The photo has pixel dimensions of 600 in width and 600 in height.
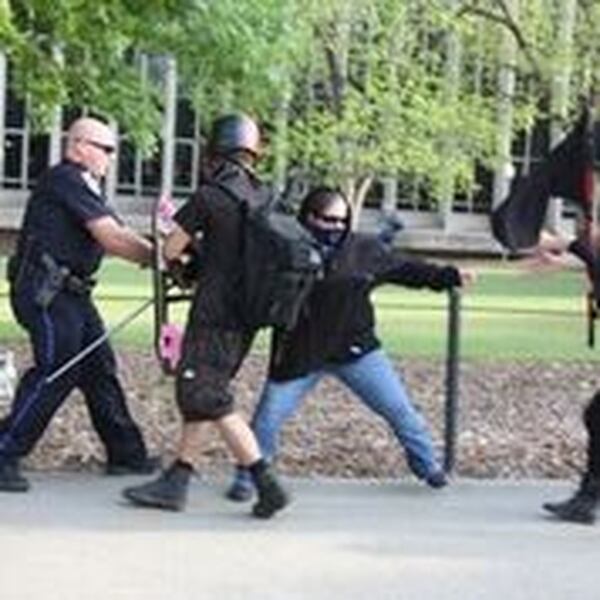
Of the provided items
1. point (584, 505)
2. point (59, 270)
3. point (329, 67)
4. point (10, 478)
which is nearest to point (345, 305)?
point (59, 270)

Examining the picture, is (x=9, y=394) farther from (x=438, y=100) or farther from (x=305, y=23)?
(x=438, y=100)

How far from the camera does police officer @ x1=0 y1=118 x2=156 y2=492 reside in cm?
982

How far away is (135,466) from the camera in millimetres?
10359

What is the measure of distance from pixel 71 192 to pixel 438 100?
66.6 ft

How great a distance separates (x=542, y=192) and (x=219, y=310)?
1.65 m

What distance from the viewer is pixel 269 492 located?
30.2 feet

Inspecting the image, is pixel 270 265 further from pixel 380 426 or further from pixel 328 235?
pixel 380 426

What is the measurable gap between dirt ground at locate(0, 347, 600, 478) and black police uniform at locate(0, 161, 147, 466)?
0.95 meters

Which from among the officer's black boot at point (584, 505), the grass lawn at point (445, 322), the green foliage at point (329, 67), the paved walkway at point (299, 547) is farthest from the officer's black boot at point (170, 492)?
the grass lawn at point (445, 322)

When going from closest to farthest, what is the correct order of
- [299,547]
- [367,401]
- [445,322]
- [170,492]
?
[299,547] → [170,492] → [367,401] → [445,322]

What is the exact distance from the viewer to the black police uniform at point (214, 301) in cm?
918

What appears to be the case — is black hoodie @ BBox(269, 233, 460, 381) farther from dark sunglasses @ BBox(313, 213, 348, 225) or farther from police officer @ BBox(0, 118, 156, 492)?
police officer @ BBox(0, 118, 156, 492)

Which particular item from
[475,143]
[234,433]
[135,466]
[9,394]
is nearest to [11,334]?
[9,394]

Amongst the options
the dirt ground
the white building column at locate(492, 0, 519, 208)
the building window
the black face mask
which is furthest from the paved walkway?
the building window
